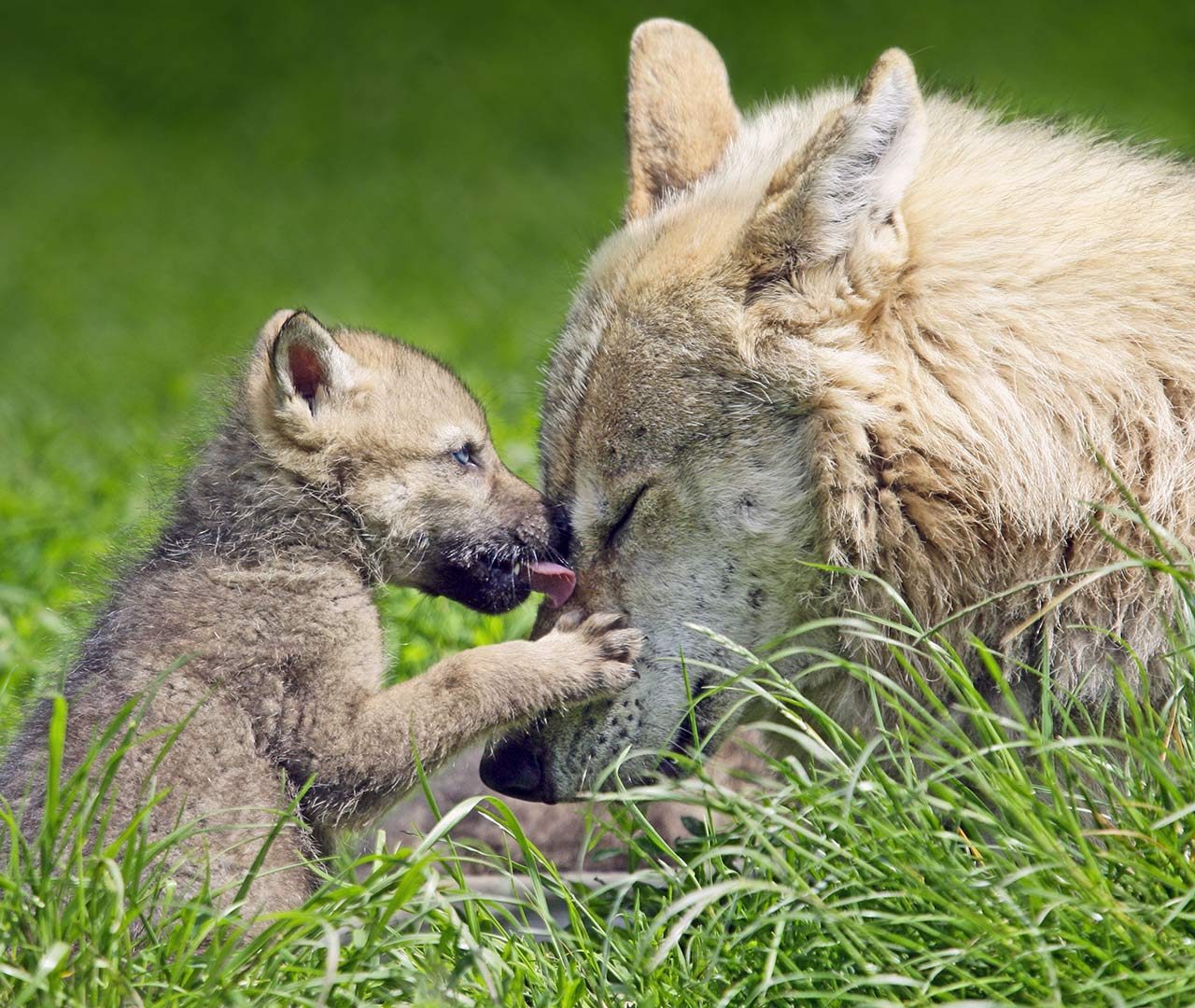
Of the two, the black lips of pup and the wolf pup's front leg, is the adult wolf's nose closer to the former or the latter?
the wolf pup's front leg

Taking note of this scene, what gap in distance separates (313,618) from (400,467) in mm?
516

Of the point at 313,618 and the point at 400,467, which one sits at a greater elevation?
the point at 400,467

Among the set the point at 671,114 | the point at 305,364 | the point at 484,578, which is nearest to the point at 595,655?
the point at 484,578

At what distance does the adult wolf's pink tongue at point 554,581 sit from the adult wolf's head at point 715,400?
0.14 ft

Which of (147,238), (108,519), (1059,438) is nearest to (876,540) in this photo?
(1059,438)

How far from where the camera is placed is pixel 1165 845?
7.71 ft

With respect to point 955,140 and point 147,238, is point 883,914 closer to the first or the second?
point 955,140

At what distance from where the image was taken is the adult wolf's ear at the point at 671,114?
159 inches

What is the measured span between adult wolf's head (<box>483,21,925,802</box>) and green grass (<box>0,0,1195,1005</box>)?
41cm

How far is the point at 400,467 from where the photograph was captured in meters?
3.62

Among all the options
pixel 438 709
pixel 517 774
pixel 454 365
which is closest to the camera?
pixel 438 709

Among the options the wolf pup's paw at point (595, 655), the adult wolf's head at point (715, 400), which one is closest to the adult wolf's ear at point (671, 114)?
the adult wolf's head at point (715, 400)

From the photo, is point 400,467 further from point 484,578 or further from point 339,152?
Answer: point 339,152

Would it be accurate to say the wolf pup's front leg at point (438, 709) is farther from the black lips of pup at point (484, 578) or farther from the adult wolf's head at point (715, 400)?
the black lips of pup at point (484, 578)
